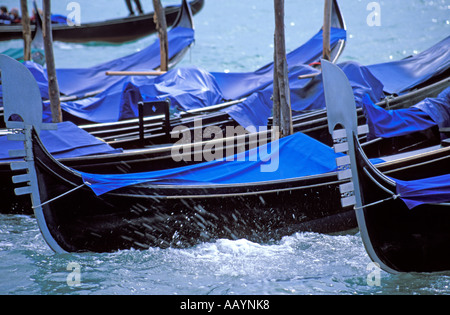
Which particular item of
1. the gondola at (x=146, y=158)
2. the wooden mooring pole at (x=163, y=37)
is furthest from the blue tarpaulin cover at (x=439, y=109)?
the wooden mooring pole at (x=163, y=37)

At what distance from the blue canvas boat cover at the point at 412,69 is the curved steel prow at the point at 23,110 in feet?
13.5

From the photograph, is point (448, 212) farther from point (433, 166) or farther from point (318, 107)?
point (318, 107)

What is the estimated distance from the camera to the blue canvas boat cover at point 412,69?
6.79 meters

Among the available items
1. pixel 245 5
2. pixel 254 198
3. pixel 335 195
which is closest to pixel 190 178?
pixel 254 198

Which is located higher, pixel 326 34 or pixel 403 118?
pixel 326 34

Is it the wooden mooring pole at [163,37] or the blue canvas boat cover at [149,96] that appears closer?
the blue canvas boat cover at [149,96]

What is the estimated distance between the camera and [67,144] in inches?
199

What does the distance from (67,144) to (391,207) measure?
2764mm

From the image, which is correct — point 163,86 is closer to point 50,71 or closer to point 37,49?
point 50,71

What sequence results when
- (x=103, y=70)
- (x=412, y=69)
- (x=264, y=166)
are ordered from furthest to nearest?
(x=103, y=70) → (x=412, y=69) → (x=264, y=166)

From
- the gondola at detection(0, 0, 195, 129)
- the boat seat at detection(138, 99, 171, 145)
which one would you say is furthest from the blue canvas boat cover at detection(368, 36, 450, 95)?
the gondola at detection(0, 0, 195, 129)

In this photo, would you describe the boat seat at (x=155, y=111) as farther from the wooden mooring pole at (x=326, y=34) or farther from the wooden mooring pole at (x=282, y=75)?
the wooden mooring pole at (x=326, y=34)

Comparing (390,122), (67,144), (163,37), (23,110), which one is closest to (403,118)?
(390,122)

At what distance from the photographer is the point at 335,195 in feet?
15.6
